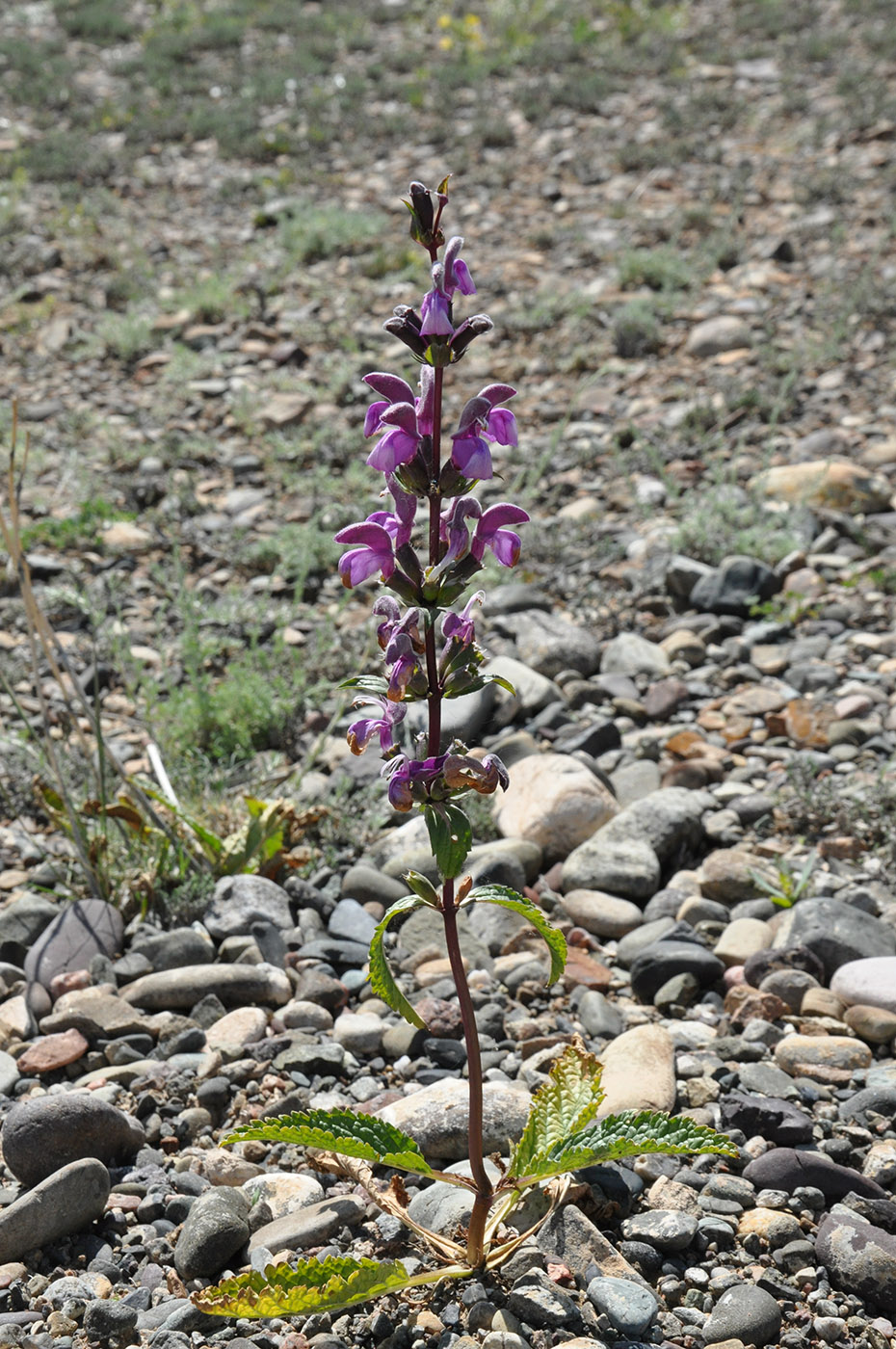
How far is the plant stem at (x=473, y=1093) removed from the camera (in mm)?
2367

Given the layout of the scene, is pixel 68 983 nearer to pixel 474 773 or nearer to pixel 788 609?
pixel 474 773

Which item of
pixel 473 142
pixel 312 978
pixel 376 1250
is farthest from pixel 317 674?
pixel 473 142

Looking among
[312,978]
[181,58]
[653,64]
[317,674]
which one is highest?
[181,58]

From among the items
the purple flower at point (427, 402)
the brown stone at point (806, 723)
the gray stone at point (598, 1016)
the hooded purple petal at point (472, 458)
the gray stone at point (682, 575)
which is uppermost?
the purple flower at point (427, 402)

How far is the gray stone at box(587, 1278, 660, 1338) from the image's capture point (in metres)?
2.36

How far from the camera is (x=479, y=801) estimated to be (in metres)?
4.36

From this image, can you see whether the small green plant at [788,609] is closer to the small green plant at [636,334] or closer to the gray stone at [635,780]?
the gray stone at [635,780]

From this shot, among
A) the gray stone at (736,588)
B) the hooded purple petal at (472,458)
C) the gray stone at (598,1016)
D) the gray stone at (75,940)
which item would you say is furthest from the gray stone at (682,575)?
the hooded purple petal at (472,458)

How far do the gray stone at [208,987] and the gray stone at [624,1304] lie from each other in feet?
4.55

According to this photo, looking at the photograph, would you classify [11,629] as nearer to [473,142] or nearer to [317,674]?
[317,674]

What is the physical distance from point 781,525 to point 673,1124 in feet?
13.3

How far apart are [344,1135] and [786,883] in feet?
Result: 6.24

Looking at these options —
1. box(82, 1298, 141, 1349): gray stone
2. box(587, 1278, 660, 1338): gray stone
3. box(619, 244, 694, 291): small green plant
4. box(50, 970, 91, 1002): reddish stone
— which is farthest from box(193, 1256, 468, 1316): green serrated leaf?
box(619, 244, 694, 291): small green plant

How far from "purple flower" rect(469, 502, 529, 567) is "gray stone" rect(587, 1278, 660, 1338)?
1499 mm
